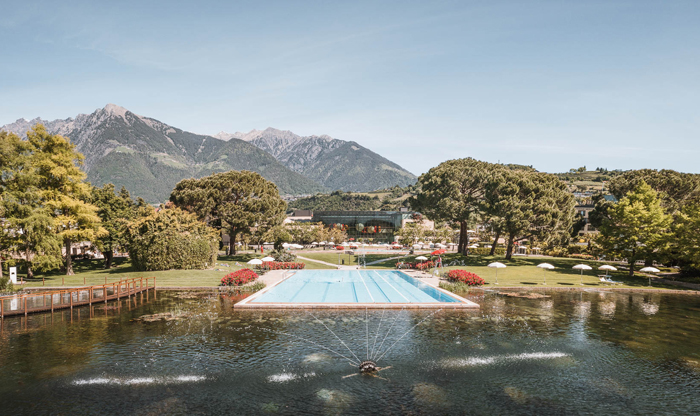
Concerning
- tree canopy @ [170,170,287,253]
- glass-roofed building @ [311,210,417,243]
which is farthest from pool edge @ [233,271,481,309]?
glass-roofed building @ [311,210,417,243]

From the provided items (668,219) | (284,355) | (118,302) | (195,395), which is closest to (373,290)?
(284,355)

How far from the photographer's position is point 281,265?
2060 inches

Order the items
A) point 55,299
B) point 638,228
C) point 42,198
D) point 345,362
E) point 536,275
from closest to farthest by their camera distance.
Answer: point 345,362 → point 55,299 → point 42,198 → point 638,228 → point 536,275

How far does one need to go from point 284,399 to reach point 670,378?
16857 millimetres

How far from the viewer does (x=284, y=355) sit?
63.6ft

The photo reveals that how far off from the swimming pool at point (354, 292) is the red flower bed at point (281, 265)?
3.23m

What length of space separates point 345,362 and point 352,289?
20.3m

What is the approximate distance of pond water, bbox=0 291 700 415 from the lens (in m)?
14.5

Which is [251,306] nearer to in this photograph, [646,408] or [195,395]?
[195,395]

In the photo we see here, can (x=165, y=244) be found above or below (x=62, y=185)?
below

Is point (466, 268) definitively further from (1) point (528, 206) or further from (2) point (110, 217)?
(2) point (110, 217)

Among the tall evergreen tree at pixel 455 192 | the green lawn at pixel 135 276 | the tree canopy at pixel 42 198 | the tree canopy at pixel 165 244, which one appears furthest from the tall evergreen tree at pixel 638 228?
the tree canopy at pixel 42 198

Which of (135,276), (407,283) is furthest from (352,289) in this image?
(135,276)

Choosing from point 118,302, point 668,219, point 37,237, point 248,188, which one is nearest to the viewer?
point 118,302
